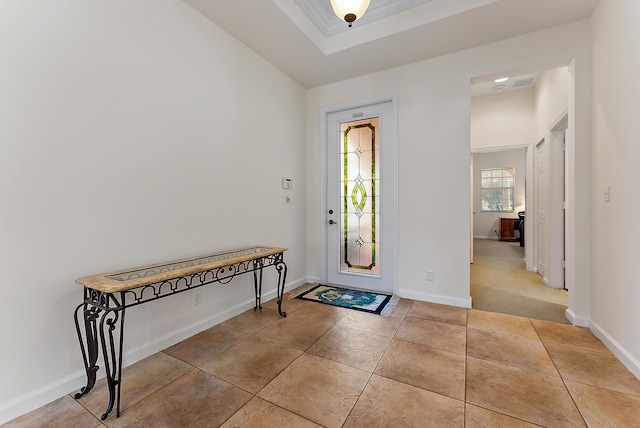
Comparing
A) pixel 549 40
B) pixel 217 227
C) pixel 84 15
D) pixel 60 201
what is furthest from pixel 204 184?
pixel 549 40

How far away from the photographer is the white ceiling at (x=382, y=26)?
2301 mm

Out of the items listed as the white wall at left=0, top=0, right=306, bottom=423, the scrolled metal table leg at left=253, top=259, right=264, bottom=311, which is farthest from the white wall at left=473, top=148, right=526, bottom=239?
the white wall at left=0, top=0, right=306, bottom=423

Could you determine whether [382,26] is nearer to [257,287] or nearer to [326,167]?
[326,167]

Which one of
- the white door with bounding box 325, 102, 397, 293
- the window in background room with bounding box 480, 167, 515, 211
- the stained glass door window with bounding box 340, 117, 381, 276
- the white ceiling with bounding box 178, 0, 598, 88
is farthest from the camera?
the window in background room with bounding box 480, 167, 515, 211

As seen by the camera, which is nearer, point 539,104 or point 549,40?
point 549,40

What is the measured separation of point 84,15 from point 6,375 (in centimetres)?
209

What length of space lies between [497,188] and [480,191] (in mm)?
512

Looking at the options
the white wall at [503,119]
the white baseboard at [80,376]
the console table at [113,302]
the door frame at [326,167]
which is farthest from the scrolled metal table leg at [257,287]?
the white wall at [503,119]

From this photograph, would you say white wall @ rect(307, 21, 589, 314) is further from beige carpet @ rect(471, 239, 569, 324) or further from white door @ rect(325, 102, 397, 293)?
beige carpet @ rect(471, 239, 569, 324)

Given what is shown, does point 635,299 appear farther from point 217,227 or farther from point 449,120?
point 217,227

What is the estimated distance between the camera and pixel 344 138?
3.71 metres

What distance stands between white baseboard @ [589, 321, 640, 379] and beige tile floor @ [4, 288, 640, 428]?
0.05 m

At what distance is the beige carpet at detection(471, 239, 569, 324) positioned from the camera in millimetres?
2844

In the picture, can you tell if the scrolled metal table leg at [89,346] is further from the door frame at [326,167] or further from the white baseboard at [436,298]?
the white baseboard at [436,298]
